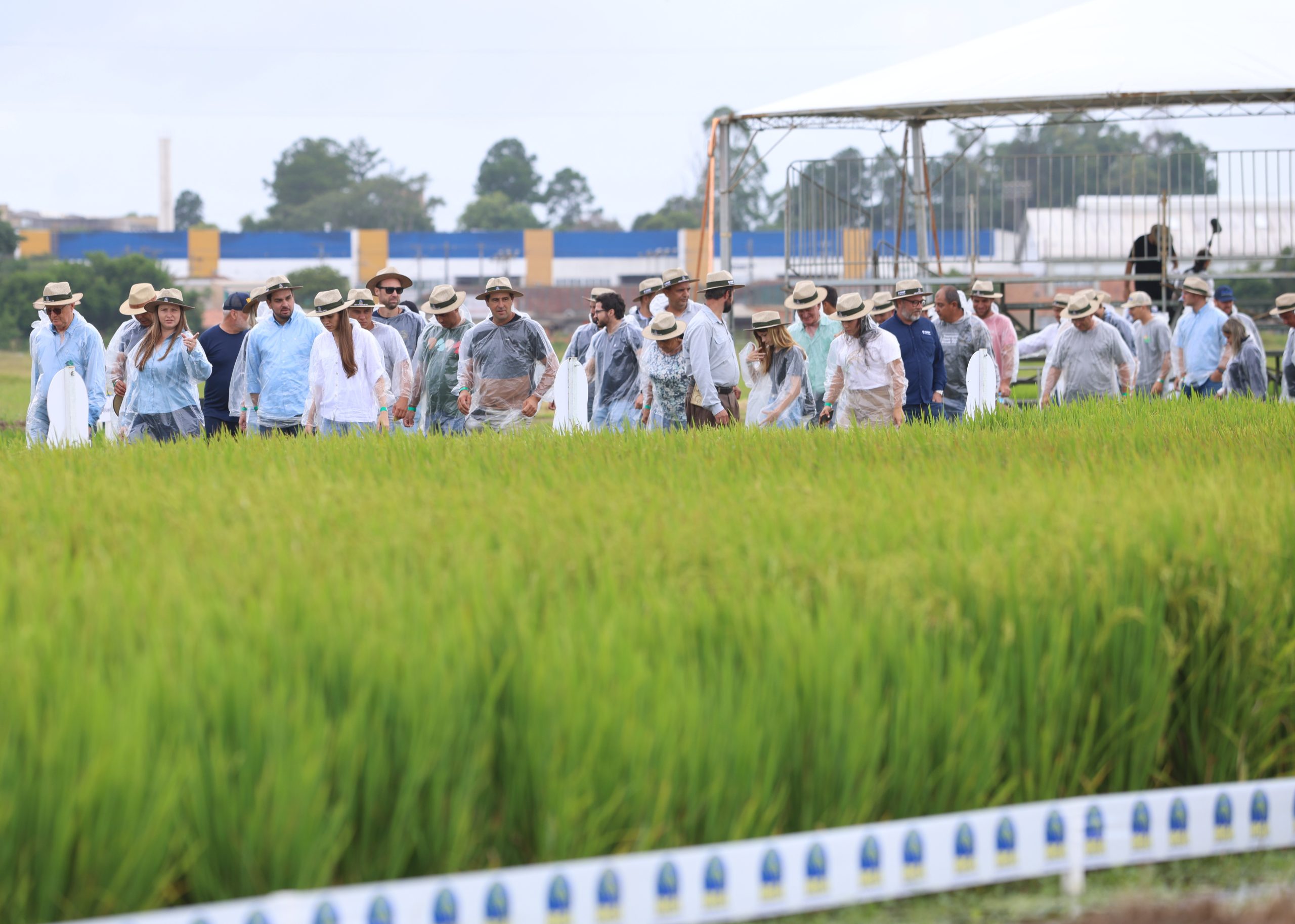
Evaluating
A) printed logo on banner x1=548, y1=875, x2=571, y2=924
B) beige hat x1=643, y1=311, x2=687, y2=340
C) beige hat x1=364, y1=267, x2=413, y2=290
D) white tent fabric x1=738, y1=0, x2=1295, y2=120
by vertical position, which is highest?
white tent fabric x1=738, y1=0, x2=1295, y2=120

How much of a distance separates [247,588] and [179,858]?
89cm

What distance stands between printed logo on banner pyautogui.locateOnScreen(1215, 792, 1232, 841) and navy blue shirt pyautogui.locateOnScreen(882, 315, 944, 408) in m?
7.60

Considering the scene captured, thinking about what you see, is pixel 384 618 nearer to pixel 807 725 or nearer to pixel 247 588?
pixel 247 588

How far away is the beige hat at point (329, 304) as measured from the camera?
931 centimetres

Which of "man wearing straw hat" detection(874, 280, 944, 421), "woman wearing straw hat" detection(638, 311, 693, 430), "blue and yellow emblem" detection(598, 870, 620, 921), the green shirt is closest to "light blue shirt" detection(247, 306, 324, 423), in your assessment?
"woman wearing straw hat" detection(638, 311, 693, 430)

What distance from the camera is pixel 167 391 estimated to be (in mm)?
10242

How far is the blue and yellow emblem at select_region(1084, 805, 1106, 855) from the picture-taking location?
3402 mm

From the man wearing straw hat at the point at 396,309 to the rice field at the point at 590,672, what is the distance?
637 centimetres

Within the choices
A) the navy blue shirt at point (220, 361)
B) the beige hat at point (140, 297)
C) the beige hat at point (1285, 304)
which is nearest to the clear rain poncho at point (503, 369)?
the navy blue shirt at point (220, 361)

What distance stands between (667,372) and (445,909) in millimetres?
7204

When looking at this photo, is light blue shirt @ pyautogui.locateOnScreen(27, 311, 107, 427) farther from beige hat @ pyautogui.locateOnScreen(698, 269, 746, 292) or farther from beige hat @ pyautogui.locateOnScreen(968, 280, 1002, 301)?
beige hat @ pyautogui.locateOnScreen(968, 280, 1002, 301)

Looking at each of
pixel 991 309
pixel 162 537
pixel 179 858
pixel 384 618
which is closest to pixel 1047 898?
pixel 384 618

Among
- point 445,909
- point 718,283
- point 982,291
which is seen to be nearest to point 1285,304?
point 982,291

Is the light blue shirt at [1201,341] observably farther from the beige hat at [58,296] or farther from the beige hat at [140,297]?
the beige hat at [58,296]
